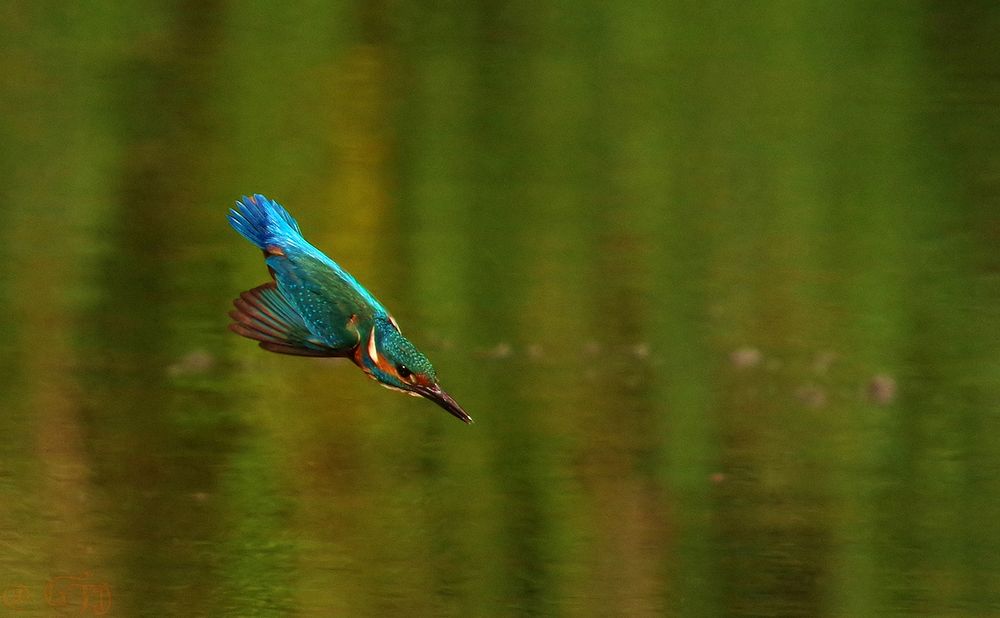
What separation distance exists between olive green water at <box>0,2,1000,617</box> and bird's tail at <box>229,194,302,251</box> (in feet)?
2.86

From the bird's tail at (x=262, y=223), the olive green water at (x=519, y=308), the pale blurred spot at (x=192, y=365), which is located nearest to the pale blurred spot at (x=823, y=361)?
the olive green water at (x=519, y=308)

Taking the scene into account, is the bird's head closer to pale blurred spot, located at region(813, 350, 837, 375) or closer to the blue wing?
the blue wing

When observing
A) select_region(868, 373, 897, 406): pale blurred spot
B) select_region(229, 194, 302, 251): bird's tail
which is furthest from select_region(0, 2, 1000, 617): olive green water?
select_region(229, 194, 302, 251): bird's tail

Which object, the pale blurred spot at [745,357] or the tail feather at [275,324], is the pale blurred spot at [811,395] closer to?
the pale blurred spot at [745,357]

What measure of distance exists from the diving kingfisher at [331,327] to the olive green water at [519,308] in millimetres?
927

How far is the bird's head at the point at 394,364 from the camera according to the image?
164 centimetres

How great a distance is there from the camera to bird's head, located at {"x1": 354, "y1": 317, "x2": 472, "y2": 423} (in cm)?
164

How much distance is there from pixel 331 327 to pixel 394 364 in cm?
7

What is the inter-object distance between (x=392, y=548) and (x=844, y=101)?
1.48 m

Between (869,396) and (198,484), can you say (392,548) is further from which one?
(869,396)

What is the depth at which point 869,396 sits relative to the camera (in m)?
2.94

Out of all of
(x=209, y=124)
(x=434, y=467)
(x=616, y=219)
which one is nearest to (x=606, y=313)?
(x=616, y=219)

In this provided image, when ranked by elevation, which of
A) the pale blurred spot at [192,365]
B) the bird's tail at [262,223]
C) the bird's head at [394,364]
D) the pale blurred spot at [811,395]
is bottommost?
the bird's head at [394,364]

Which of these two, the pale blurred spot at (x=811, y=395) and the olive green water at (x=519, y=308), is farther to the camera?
the pale blurred spot at (x=811, y=395)
